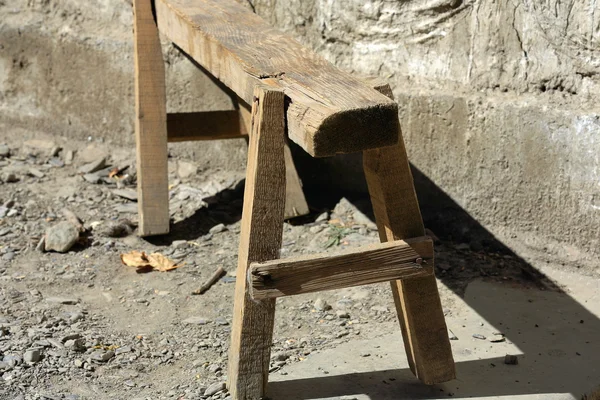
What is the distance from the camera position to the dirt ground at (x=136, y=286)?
277 centimetres

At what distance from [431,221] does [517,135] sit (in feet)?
1.89

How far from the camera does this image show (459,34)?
3.43 meters

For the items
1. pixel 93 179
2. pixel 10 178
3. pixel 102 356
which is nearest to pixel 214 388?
pixel 102 356

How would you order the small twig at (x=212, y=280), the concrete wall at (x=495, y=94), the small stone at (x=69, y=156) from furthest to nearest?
the small stone at (x=69, y=156)
the small twig at (x=212, y=280)
the concrete wall at (x=495, y=94)

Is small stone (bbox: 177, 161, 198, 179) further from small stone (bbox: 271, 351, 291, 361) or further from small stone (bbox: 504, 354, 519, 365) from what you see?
small stone (bbox: 504, 354, 519, 365)

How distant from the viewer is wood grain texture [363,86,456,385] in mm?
2387

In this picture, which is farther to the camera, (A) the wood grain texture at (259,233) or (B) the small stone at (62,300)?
(B) the small stone at (62,300)

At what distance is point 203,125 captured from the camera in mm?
3766

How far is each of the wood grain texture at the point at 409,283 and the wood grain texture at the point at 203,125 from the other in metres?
1.40

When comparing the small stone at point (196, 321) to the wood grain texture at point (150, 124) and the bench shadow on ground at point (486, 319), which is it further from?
the wood grain texture at point (150, 124)

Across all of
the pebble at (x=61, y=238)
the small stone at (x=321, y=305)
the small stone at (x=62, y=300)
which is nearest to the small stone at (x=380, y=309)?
the small stone at (x=321, y=305)

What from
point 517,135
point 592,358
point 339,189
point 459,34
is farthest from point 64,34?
point 592,358

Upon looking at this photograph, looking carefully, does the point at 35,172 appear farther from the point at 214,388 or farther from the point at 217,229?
the point at 214,388

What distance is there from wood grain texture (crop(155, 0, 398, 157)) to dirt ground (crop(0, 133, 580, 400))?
93cm
